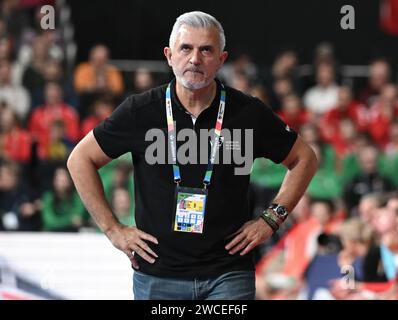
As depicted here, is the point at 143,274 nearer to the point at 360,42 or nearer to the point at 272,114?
the point at 272,114

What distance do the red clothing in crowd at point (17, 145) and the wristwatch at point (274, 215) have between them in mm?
6634

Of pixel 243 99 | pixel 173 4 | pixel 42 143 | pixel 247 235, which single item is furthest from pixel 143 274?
pixel 173 4

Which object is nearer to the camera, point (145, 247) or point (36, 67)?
point (145, 247)

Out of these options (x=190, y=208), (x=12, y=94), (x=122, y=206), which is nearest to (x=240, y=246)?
(x=190, y=208)

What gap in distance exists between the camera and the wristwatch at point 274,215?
547cm

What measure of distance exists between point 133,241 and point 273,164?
599 centimetres

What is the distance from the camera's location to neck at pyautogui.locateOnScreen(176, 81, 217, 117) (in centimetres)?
533

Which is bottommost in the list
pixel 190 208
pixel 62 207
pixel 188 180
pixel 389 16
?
pixel 62 207

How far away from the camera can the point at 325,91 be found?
12.5 meters

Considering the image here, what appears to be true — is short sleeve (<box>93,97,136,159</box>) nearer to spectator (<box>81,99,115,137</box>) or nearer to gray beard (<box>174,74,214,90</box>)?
gray beard (<box>174,74,214,90</box>)

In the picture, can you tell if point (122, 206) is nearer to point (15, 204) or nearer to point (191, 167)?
point (15, 204)

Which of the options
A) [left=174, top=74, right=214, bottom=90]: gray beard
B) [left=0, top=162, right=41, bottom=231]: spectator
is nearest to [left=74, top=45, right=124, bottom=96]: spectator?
[left=0, top=162, right=41, bottom=231]: spectator

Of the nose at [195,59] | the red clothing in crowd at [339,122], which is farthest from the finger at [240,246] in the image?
the red clothing in crowd at [339,122]

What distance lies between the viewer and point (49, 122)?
1206 centimetres
